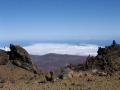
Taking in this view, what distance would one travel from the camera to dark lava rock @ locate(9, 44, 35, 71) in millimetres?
41594

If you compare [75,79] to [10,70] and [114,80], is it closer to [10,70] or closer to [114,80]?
[114,80]

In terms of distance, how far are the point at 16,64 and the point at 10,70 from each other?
2.28m

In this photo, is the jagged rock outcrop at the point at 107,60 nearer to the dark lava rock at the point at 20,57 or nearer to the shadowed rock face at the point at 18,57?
the shadowed rock face at the point at 18,57

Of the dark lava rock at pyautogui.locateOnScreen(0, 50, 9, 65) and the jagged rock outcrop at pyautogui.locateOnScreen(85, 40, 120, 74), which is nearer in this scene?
the jagged rock outcrop at pyautogui.locateOnScreen(85, 40, 120, 74)

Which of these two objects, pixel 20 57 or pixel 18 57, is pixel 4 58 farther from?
pixel 20 57

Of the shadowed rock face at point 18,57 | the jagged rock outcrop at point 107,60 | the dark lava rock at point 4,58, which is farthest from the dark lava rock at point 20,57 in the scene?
the jagged rock outcrop at point 107,60

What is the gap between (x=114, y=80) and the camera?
26141mm

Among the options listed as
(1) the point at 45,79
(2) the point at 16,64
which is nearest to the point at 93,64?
(1) the point at 45,79

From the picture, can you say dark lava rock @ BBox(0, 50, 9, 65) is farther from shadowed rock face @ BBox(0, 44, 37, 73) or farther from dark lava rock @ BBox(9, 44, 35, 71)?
dark lava rock @ BBox(9, 44, 35, 71)

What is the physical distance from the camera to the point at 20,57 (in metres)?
42.2

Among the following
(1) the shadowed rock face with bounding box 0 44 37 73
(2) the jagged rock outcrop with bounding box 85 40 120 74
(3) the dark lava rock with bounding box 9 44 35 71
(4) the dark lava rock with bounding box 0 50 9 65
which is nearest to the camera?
(2) the jagged rock outcrop with bounding box 85 40 120 74

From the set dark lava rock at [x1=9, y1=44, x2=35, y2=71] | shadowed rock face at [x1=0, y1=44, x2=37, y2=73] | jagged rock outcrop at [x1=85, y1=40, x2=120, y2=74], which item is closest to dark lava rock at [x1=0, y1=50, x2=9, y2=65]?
shadowed rock face at [x1=0, y1=44, x2=37, y2=73]

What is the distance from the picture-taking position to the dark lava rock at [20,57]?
41594mm

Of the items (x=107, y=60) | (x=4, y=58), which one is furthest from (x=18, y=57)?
(x=107, y=60)
